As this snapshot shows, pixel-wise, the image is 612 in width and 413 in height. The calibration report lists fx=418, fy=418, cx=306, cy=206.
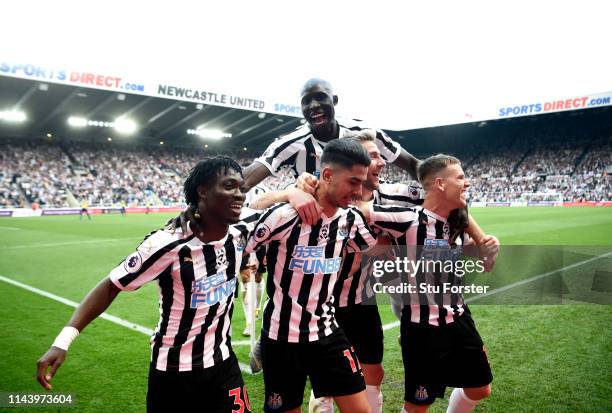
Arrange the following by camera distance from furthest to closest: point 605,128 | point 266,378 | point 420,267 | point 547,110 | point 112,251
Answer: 1. point 605,128
2. point 547,110
3. point 112,251
4. point 420,267
5. point 266,378

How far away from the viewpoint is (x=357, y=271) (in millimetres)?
3213

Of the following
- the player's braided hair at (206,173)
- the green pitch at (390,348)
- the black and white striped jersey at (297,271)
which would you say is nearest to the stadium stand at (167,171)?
the green pitch at (390,348)

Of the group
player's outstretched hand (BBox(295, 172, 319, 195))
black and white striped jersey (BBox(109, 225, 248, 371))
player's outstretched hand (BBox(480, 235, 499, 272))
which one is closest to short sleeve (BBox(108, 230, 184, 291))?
black and white striped jersey (BBox(109, 225, 248, 371))

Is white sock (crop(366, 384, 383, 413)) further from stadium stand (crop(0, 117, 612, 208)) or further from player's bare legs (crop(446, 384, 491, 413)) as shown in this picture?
stadium stand (crop(0, 117, 612, 208))

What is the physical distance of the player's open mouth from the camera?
3.45m

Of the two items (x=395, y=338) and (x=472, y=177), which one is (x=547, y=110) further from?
(x=395, y=338)

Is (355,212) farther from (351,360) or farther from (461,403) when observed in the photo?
(461,403)

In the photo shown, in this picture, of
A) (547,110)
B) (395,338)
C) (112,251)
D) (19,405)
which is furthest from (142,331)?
(547,110)

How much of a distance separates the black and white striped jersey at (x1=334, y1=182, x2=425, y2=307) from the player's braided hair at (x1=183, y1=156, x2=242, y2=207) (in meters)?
1.17

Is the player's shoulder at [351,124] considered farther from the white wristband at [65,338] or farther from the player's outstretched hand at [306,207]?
the white wristband at [65,338]

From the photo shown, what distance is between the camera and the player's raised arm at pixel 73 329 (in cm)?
206

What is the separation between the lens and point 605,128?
41.4 meters

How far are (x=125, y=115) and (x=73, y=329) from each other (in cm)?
3940

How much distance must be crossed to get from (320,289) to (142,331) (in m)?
3.96
